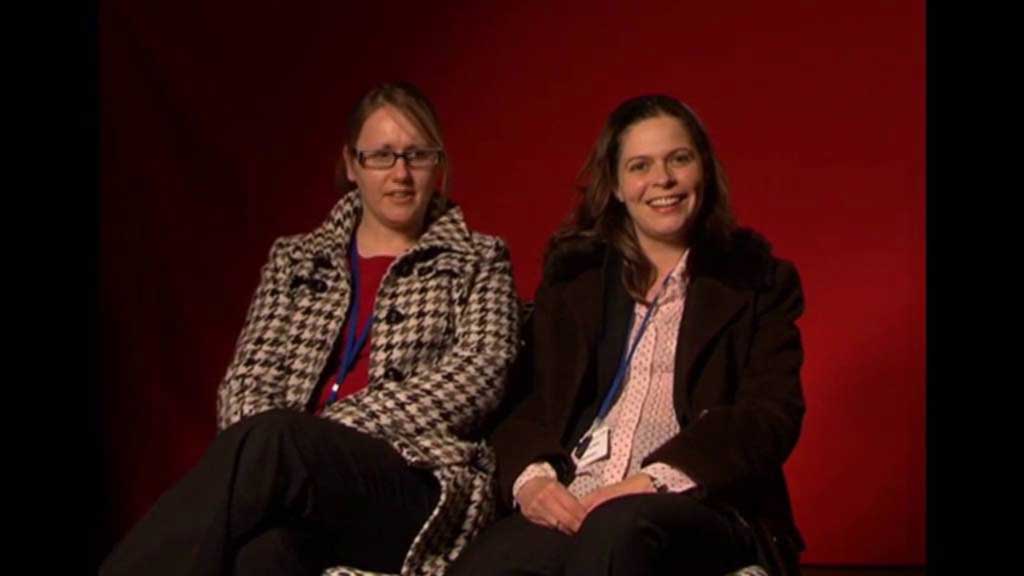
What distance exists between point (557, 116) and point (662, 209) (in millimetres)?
1100

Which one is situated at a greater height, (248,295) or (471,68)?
(471,68)

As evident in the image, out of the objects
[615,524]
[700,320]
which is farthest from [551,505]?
[700,320]

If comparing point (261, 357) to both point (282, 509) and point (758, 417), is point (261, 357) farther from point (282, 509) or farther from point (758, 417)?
point (758, 417)

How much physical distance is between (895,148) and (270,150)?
1470 millimetres

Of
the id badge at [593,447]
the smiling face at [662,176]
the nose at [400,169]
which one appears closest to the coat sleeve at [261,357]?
the nose at [400,169]

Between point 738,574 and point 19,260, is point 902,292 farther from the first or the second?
point 19,260

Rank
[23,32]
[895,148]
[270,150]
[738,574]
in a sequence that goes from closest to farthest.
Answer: [738,574], [23,32], [895,148], [270,150]

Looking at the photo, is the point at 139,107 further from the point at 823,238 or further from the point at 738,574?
the point at 738,574

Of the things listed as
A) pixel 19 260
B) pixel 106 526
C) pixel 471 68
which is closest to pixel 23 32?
pixel 19 260

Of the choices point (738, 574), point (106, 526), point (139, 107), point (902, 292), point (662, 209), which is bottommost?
point (106, 526)

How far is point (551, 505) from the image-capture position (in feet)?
8.23
